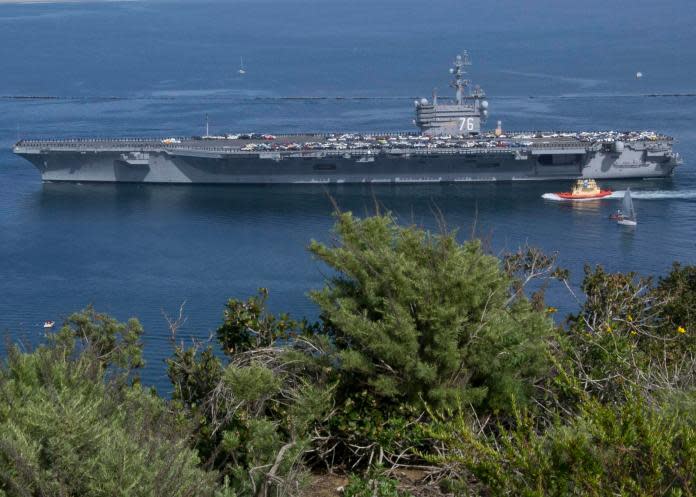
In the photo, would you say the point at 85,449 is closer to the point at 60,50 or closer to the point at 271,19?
the point at 60,50

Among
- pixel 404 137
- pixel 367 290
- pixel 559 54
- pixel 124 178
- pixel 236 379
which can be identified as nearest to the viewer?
pixel 236 379

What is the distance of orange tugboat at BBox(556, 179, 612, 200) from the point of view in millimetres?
36719

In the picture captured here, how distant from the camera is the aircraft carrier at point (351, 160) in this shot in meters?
40.2

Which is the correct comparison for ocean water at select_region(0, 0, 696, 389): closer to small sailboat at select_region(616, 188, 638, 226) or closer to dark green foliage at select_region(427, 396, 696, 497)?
small sailboat at select_region(616, 188, 638, 226)

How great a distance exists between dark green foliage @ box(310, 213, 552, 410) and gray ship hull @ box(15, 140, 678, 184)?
3327cm

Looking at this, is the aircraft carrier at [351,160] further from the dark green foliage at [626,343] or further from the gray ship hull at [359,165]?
the dark green foliage at [626,343]

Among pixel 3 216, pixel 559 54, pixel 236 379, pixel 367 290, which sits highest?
pixel 559 54

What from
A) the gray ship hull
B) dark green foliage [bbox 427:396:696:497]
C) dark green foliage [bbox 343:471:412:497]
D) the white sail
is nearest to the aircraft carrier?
the gray ship hull

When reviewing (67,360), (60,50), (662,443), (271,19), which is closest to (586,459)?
(662,443)

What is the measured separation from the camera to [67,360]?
6586 millimetres

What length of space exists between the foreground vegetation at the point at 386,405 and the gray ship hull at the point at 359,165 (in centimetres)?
3267

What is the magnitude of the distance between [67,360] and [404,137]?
38752 mm

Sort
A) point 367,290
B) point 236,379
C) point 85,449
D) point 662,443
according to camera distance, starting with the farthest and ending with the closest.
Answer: point 367,290 < point 236,379 < point 85,449 < point 662,443

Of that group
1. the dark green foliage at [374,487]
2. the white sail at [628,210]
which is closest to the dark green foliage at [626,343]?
the dark green foliage at [374,487]
